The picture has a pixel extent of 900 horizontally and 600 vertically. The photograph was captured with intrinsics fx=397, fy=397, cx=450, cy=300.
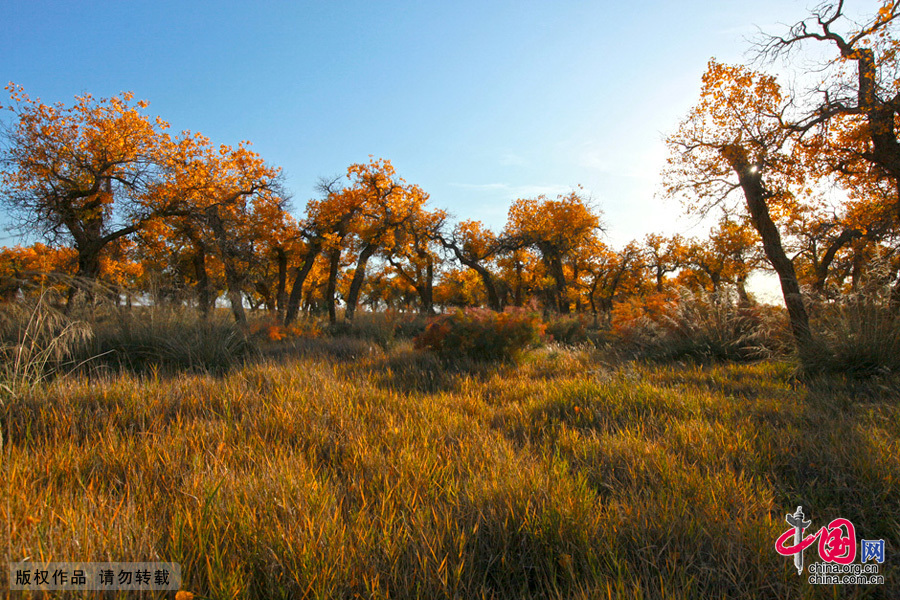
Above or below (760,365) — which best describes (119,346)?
above

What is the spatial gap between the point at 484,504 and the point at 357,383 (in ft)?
9.43

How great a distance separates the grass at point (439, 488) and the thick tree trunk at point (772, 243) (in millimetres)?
2433

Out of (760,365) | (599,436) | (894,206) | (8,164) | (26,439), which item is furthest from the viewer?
(8,164)

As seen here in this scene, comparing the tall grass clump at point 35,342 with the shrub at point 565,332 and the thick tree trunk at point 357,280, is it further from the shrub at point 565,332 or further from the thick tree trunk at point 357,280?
the thick tree trunk at point 357,280

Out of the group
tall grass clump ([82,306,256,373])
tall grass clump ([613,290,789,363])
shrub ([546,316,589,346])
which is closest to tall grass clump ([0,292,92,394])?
tall grass clump ([82,306,256,373])

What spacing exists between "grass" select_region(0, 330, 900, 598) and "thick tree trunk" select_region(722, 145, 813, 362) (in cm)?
243

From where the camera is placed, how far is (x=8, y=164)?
603 inches

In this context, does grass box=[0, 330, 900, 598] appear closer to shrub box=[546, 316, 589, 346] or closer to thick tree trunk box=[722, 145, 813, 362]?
thick tree trunk box=[722, 145, 813, 362]

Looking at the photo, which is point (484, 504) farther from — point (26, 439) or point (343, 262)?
point (343, 262)

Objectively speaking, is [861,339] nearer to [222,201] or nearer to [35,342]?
[35,342]

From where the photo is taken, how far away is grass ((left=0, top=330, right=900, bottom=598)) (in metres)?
1.55

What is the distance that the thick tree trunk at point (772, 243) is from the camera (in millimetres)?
6121

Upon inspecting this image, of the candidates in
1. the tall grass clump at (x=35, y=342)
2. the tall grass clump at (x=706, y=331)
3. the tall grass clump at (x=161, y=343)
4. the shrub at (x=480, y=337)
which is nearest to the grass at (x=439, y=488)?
the tall grass clump at (x=35, y=342)

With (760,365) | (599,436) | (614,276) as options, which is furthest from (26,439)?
(614,276)
